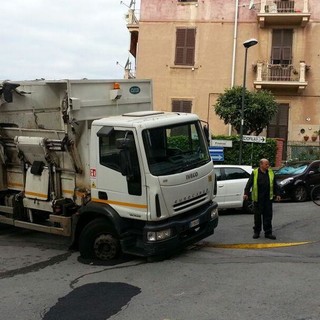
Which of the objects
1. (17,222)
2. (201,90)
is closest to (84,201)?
(17,222)

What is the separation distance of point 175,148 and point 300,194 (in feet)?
30.2

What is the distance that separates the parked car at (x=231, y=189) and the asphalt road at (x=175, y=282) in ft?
11.8

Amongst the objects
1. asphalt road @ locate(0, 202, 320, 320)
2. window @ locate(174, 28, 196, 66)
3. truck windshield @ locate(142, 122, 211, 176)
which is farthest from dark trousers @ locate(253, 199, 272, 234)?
window @ locate(174, 28, 196, 66)

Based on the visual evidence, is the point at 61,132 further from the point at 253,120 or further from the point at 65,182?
the point at 253,120

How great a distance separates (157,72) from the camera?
27.0 meters

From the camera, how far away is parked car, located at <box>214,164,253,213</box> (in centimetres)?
1303

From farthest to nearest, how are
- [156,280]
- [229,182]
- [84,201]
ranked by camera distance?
[229,182], [84,201], [156,280]

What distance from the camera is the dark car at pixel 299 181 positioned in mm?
15266

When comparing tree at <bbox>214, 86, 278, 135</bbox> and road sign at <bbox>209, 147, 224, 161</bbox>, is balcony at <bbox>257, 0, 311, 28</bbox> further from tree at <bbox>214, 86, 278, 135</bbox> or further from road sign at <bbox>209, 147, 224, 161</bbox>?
road sign at <bbox>209, 147, 224, 161</bbox>

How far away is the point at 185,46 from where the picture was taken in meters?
26.6

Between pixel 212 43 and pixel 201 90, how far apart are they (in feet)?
8.74

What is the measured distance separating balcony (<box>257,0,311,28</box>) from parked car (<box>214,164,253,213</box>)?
14691mm

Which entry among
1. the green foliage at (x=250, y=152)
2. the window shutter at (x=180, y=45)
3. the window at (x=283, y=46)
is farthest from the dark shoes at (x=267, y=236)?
the window shutter at (x=180, y=45)

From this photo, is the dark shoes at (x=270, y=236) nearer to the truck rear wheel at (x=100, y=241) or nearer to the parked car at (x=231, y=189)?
the truck rear wheel at (x=100, y=241)
